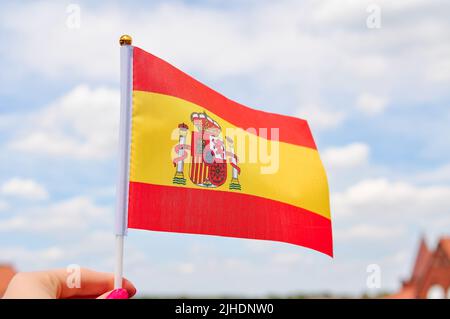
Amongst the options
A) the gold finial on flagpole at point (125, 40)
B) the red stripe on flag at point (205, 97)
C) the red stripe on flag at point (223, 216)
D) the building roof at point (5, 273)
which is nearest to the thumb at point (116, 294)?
the red stripe on flag at point (223, 216)

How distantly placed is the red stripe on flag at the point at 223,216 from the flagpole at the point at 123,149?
0.13 m

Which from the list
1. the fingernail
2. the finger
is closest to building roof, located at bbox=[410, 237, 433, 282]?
the finger

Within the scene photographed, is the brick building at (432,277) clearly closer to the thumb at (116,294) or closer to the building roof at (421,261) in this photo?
the building roof at (421,261)

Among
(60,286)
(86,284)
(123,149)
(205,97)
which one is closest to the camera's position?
(60,286)

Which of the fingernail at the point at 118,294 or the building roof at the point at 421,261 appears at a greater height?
the building roof at the point at 421,261

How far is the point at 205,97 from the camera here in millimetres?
7797

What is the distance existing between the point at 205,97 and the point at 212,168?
0.92m

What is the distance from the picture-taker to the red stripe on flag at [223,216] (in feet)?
22.9

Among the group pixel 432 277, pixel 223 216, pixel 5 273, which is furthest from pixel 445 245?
pixel 223 216

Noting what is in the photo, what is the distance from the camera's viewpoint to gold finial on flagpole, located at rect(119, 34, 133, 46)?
708cm

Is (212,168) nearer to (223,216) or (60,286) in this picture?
(223,216)

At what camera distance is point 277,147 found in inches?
337

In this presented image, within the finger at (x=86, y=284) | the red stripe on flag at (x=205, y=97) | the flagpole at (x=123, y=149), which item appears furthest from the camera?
the red stripe on flag at (x=205, y=97)
